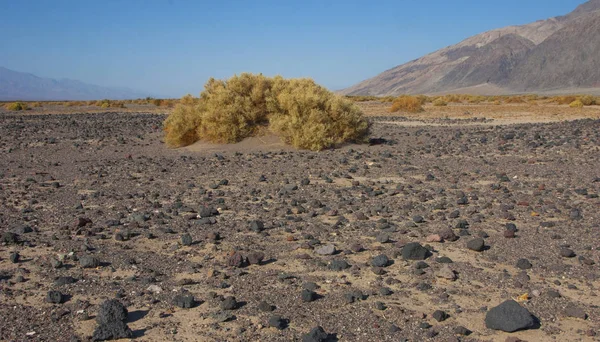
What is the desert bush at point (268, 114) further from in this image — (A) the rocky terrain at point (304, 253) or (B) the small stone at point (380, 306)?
(B) the small stone at point (380, 306)

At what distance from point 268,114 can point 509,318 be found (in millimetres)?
14969

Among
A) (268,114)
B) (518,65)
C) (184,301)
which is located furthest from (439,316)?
(518,65)

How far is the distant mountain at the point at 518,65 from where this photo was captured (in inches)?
4094

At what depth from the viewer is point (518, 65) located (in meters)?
122

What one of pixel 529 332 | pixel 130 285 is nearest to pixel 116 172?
pixel 130 285

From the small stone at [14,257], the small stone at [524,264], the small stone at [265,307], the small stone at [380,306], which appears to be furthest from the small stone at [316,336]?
the small stone at [14,257]

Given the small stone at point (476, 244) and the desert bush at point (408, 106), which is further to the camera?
the desert bush at point (408, 106)

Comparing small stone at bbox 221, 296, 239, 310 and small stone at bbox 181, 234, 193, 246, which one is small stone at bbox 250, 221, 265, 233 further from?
small stone at bbox 221, 296, 239, 310

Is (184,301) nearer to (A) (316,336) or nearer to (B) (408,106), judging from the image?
(A) (316,336)

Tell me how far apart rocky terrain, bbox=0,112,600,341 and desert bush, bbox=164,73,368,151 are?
4.05 metres

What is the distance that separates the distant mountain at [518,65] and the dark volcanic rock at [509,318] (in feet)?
315

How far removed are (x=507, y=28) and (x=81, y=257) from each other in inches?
7729

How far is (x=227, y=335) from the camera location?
15.2ft

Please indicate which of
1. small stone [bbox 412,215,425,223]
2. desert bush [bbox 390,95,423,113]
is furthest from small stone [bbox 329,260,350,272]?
desert bush [bbox 390,95,423,113]
